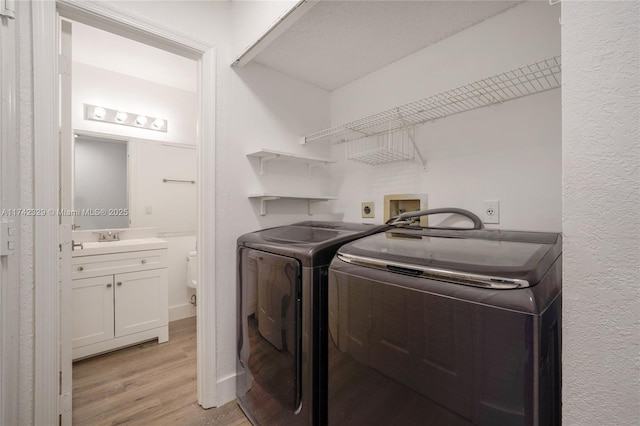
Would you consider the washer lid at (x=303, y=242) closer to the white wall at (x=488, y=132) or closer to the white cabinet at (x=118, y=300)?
the white wall at (x=488, y=132)

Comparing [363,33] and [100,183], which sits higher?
[363,33]

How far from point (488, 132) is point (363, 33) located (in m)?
0.90

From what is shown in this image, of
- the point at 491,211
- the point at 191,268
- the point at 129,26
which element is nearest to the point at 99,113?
the point at 129,26

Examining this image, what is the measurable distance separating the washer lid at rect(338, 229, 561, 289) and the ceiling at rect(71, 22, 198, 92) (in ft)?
6.11

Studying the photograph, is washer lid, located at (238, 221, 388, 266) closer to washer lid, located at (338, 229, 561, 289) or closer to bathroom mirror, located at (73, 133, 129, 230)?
washer lid, located at (338, 229, 561, 289)

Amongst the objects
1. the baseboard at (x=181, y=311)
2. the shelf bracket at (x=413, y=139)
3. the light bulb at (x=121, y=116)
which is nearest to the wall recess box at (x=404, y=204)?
the shelf bracket at (x=413, y=139)

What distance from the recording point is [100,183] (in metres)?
2.66

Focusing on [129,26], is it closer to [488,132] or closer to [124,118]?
[124,118]

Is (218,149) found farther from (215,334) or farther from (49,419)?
(49,419)

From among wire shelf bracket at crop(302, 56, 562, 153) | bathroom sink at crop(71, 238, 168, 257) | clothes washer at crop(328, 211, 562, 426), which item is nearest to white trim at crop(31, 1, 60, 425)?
bathroom sink at crop(71, 238, 168, 257)

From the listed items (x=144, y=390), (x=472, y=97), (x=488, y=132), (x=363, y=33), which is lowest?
(x=144, y=390)

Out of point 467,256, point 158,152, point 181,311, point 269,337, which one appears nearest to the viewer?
point 467,256

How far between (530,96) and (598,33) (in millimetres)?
1008

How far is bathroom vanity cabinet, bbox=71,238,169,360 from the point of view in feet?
6.95
